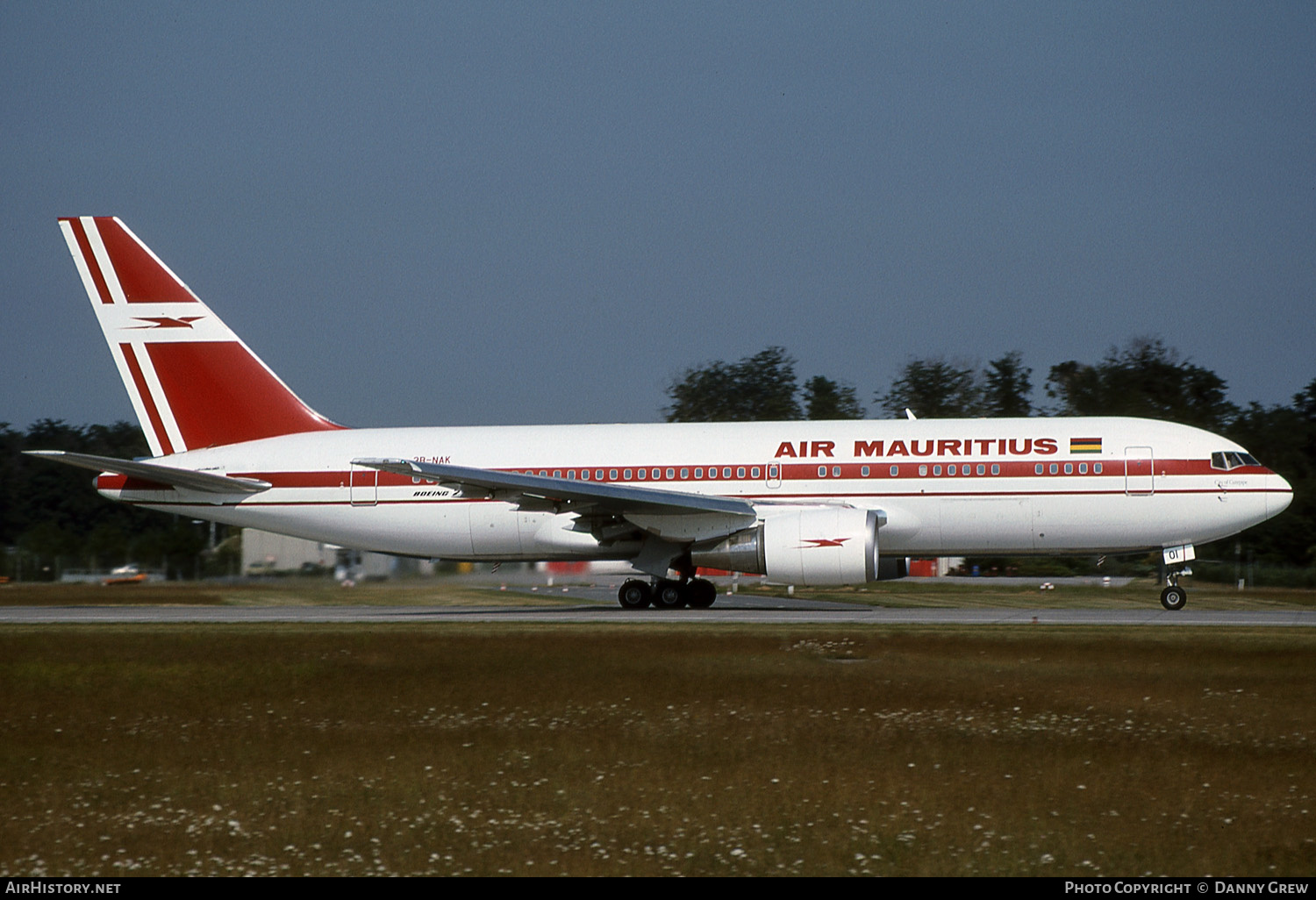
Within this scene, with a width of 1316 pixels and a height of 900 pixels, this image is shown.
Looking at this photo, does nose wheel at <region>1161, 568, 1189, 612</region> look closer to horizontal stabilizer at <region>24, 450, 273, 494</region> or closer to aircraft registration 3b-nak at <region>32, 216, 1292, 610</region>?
aircraft registration 3b-nak at <region>32, 216, 1292, 610</region>

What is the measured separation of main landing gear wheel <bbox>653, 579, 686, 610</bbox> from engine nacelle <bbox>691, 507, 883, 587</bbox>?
212cm

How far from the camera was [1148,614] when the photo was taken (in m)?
22.7

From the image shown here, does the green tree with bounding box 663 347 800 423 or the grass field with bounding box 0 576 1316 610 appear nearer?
the grass field with bounding box 0 576 1316 610

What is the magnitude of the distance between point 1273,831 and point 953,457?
659 inches

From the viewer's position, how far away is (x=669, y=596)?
25.6 metres

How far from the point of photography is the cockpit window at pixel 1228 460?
23.8 meters

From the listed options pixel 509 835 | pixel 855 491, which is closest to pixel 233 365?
pixel 855 491

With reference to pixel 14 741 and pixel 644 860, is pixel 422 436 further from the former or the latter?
pixel 644 860

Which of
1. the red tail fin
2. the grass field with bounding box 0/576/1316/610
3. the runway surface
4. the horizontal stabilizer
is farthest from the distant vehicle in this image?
the horizontal stabilizer

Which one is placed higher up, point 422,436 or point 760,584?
point 422,436

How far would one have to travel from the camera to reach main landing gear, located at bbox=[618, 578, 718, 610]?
83.9 feet

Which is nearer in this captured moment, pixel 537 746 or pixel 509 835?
pixel 509 835

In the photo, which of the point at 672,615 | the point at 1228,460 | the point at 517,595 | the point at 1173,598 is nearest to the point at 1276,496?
the point at 1228,460

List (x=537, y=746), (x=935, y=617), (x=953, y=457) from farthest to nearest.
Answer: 1. (x=953, y=457)
2. (x=935, y=617)
3. (x=537, y=746)
